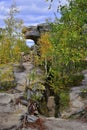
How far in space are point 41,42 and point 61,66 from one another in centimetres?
2333

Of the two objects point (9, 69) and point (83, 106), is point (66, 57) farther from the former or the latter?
point (9, 69)

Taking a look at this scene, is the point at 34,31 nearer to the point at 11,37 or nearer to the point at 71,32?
the point at 11,37

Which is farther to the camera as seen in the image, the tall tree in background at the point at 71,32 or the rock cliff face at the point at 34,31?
the rock cliff face at the point at 34,31

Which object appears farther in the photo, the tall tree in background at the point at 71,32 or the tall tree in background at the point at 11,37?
the tall tree in background at the point at 11,37

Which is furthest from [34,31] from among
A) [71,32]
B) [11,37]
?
[71,32]

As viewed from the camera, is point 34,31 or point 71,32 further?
point 34,31

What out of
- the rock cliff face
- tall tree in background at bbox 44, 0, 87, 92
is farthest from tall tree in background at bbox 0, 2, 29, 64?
tall tree in background at bbox 44, 0, 87, 92

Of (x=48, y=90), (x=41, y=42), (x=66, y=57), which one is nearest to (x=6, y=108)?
(x=66, y=57)

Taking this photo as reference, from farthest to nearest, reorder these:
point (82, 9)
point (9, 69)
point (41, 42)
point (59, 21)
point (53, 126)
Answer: point (41, 42) < point (9, 69) < point (59, 21) < point (82, 9) < point (53, 126)

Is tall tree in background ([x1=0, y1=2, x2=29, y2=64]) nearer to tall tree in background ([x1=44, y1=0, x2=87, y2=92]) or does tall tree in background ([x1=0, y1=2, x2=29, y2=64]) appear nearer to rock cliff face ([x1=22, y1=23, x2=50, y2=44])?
rock cliff face ([x1=22, y1=23, x2=50, y2=44])

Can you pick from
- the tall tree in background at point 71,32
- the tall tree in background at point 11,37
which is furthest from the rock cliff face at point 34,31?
the tall tree in background at point 71,32

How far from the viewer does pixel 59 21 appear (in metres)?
26.0

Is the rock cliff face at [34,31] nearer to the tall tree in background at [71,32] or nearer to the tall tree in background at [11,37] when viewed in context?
the tall tree in background at [11,37]

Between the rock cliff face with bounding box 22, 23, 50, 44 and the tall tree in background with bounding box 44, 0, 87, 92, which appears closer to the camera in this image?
the tall tree in background with bounding box 44, 0, 87, 92
